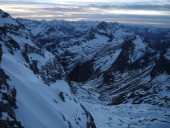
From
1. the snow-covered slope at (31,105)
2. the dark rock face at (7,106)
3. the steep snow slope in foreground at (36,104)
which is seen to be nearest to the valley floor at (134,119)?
the snow-covered slope at (31,105)

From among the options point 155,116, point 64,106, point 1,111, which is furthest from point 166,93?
point 1,111

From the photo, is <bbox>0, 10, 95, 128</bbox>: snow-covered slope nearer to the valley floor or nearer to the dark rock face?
the dark rock face

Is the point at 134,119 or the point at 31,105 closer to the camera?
the point at 31,105

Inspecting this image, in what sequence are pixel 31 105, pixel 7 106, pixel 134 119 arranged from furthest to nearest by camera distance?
pixel 134 119, pixel 31 105, pixel 7 106

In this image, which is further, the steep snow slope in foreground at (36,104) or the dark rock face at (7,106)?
the steep snow slope in foreground at (36,104)

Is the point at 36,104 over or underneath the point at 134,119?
over

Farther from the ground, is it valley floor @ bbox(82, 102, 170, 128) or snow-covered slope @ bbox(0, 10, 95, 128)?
snow-covered slope @ bbox(0, 10, 95, 128)

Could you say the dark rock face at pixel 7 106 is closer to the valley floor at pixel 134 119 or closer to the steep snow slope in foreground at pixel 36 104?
Result: the steep snow slope in foreground at pixel 36 104

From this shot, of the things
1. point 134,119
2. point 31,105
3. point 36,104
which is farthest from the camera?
point 134,119

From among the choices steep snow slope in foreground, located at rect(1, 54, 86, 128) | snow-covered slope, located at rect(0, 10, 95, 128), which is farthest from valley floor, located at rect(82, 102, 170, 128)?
steep snow slope in foreground, located at rect(1, 54, 86, 128)

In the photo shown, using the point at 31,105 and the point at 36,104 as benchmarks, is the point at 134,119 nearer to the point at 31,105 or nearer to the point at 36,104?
the point at 36,104

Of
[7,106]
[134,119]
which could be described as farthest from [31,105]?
[134,119]
